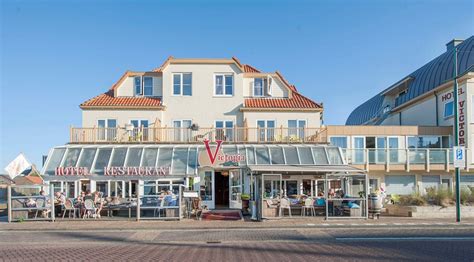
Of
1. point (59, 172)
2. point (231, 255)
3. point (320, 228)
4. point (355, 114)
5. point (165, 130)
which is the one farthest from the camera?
A: point (355, 114)

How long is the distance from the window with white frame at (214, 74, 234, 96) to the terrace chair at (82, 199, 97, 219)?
41.0 ft

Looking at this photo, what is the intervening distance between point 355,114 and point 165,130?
31276mm

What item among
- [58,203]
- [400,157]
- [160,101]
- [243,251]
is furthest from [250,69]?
[243,251]

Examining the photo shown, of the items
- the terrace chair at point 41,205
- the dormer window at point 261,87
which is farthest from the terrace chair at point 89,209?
the dormer window at point 261,87

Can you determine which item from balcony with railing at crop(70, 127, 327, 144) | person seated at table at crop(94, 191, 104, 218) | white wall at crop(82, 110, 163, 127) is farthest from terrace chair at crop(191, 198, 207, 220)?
white wall at crop(82, 110, 163, 127)

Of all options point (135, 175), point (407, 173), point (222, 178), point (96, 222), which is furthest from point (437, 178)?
Answer: point (96, 222)

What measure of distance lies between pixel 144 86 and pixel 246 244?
19859 millimetres

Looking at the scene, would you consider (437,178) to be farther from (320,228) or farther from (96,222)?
(96,222)

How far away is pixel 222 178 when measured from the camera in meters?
27.2

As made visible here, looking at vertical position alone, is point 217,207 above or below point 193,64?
below

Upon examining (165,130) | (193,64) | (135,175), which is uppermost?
(193,64)

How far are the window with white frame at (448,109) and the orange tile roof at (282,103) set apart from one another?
9.21 m

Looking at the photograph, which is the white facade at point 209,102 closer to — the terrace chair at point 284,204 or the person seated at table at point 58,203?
the person seated at table at point 58,203

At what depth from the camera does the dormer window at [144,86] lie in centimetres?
3061
